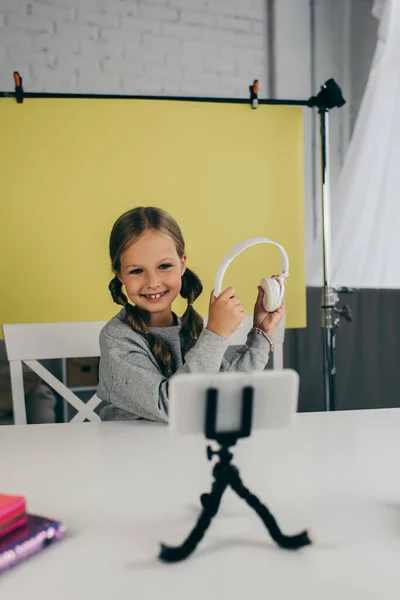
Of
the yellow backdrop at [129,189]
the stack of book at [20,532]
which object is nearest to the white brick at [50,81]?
the yellow backdrop at [129,189]

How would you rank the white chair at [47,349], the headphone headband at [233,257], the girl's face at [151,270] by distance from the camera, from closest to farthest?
the headphone headband at [233,257] < the girl's face at [151,270] < the white chair at [47,349]

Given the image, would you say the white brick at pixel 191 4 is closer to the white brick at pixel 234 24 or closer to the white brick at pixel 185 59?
the white brick at pixel 234 24

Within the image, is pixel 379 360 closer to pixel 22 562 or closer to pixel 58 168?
pixel 58 168

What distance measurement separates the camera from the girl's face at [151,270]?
3.43ft

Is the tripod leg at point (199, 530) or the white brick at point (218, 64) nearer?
the tripod leg at point (199, 530)

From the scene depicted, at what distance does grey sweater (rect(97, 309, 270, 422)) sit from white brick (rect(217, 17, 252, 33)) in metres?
1.63

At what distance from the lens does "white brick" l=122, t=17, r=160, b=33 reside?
2.20 m

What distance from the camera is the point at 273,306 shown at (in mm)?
977

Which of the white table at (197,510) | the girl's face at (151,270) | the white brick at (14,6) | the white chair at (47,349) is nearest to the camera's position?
the white table at (197,510)

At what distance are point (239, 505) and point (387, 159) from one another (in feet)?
4.54

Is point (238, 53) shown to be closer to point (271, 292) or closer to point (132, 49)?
point (132, 49)

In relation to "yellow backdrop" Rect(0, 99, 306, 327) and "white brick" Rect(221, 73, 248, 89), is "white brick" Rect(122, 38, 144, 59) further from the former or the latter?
"yellow backdrop" Rect(0, 99, 306, 327)

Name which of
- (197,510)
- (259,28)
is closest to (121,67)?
(259,28)

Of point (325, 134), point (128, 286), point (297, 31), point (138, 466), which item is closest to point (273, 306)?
point (128, 286)
